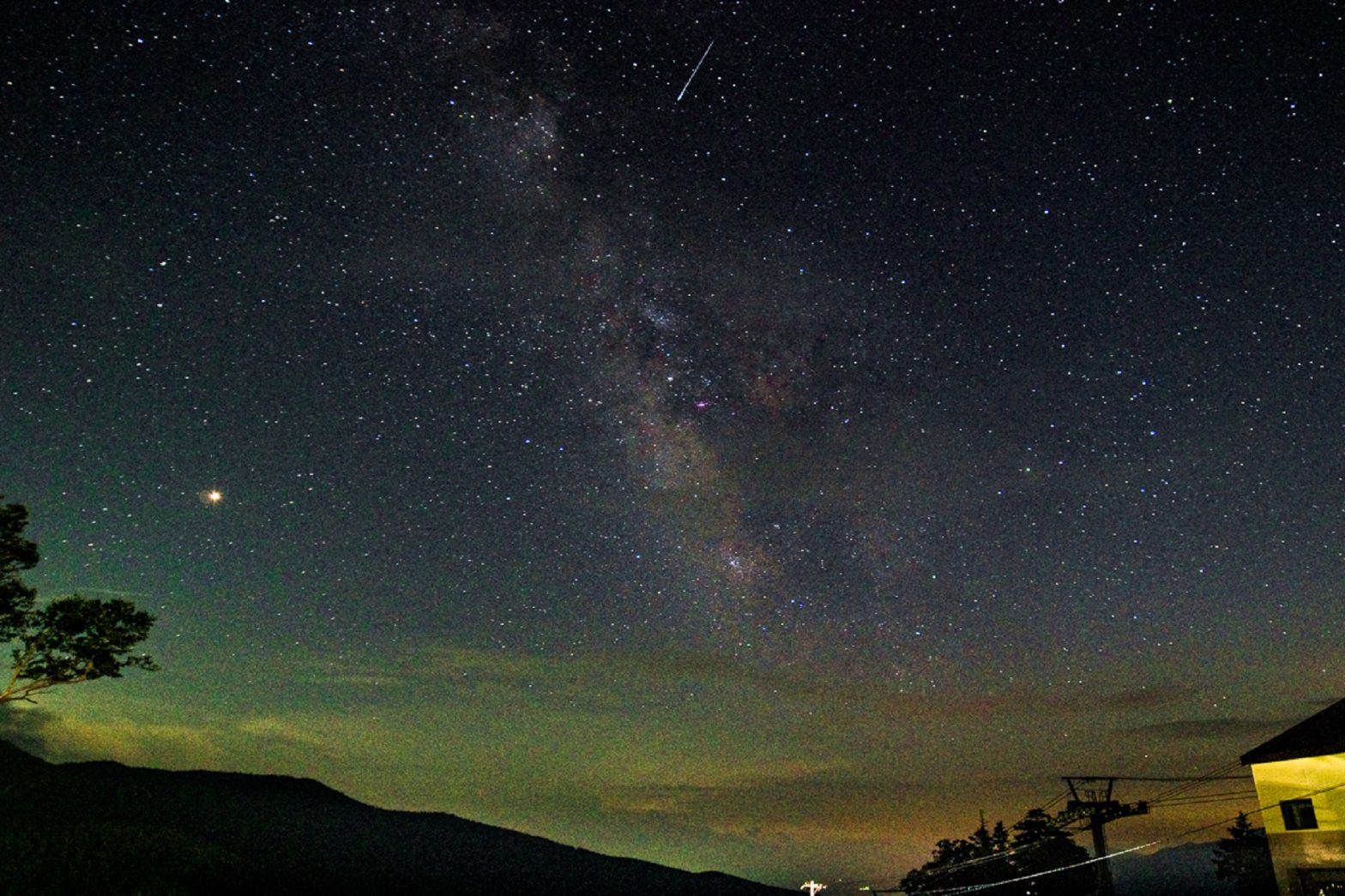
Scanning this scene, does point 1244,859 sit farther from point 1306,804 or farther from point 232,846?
point 232,846

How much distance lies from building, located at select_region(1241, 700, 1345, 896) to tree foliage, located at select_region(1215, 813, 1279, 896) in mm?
40330

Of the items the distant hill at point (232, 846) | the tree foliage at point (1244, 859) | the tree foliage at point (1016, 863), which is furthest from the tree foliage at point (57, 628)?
the tree foliage at point (1244, 859)

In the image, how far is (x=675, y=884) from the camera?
19012cm

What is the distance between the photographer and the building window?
21641mm

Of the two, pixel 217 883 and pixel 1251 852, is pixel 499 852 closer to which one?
pixel 217 883

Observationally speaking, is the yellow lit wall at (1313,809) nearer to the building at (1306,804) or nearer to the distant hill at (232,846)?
the building at (1306,804)

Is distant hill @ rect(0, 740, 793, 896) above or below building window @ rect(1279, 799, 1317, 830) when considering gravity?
below

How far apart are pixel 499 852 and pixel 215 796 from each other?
205ft

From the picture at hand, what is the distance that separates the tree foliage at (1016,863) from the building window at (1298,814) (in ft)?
115

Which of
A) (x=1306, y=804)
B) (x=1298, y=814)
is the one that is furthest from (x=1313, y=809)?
(x=1298, y=814)

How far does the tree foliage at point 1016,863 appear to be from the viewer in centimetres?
A: 5862

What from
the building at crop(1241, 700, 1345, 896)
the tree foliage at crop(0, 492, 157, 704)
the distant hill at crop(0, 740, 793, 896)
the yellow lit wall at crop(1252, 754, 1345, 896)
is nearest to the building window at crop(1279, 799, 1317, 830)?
the building at crop(1241, 700, 1345, 896)

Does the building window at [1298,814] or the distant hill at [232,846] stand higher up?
the building window at [1298,814]

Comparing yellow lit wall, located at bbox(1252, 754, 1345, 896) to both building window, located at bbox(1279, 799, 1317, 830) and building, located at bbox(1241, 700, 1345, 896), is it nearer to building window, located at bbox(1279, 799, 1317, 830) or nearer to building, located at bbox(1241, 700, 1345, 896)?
building, located at bbox(1241, 700, 1345, 896)
